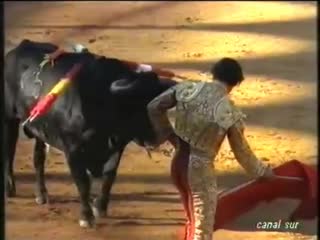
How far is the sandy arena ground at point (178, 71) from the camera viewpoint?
17.2 ft

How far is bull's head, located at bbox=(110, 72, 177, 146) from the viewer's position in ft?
16.2

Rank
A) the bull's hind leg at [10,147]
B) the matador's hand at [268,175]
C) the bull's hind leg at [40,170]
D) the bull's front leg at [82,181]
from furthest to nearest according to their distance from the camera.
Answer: the bull's hind leg at [10,147] < the bull's hind leg at [40,170] < the bull's front leg at [82,181] < the matador's hand at [268,175]

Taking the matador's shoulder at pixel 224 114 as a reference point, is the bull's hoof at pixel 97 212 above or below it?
below

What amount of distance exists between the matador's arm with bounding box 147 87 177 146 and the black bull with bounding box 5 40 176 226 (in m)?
0.12

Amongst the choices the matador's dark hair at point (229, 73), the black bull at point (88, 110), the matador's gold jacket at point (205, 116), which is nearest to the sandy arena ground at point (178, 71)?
the black bull at point (88, 110)

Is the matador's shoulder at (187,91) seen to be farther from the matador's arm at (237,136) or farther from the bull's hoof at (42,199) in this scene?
the bull's hoof at (42,199)

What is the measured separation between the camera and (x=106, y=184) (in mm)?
5246

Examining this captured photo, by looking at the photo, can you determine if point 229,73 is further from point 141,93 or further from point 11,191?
point 11,191

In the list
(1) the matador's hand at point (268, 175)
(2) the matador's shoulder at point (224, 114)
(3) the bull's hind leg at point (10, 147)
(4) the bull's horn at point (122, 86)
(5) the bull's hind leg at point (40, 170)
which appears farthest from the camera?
(3) the bull's hind leg at point (10, 147)

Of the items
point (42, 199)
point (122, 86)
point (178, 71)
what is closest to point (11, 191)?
point (42, 199)

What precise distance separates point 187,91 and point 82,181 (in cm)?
81

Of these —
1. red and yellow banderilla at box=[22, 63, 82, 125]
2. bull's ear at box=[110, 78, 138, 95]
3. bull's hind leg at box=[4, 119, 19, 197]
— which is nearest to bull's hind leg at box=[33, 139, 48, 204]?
bull's hind leg at box=[4, 119, 19, 197]

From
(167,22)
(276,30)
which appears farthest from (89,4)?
(276,30)

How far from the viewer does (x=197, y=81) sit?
16.1 ft
